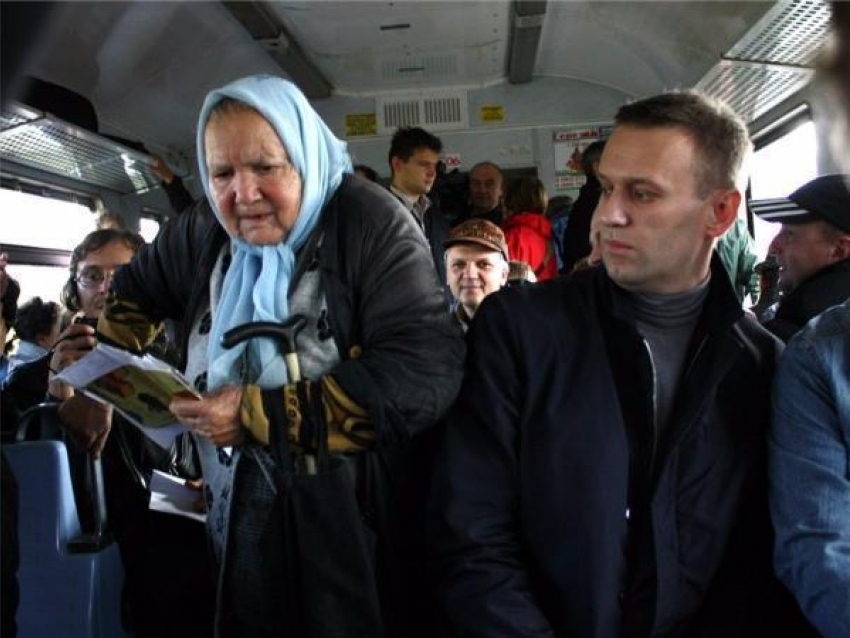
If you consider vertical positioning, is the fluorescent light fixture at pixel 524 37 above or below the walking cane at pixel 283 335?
above

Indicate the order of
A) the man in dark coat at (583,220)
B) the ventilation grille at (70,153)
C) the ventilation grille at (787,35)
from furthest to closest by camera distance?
1. the man in dark coat at (583,220)
2. the ventilation grille at (70,153)
3. the ventilation grille at (787,35)

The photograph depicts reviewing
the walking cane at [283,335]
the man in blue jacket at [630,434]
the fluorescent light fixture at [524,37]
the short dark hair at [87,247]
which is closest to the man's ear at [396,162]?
the fluorescent light fixture at [524,37]

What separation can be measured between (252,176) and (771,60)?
3697 mm

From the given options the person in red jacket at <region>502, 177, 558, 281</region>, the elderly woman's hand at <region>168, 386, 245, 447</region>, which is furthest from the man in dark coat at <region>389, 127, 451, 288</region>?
the elderly woman's hand at <region>168, 386, 245, 447</region>

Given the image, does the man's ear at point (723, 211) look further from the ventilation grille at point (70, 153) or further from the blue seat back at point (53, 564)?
the ventilation grille at point (70, 153)

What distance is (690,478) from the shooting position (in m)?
1.65

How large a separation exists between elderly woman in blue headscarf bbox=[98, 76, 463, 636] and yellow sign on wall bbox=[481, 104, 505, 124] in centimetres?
506

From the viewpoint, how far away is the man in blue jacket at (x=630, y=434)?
162cm

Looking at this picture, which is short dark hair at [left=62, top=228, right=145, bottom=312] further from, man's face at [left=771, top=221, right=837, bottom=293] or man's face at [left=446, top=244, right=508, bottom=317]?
man's face at [left=771, top=221, right=837, bottom=293]

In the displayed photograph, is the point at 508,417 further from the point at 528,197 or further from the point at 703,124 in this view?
the point at 528,197

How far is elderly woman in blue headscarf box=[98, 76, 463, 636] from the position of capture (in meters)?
1.59

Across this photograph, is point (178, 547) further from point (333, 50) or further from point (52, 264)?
point (333, 50)

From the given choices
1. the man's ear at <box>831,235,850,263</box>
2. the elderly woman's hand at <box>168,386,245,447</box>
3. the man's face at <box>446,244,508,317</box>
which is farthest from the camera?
the man's face at <box>446,244,508,317</box>

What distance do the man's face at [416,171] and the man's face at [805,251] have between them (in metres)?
2.03
